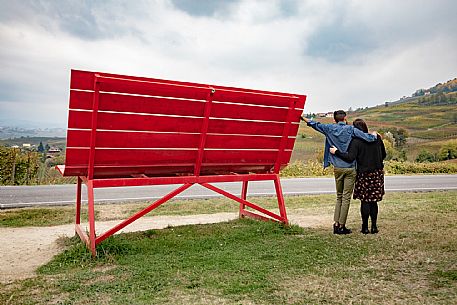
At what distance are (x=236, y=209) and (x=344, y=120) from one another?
3.52 meters

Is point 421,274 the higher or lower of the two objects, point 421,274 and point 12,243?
the higher

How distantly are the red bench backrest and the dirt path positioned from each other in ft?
3.49

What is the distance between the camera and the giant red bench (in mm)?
4980

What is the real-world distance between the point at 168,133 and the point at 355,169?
2.73 m

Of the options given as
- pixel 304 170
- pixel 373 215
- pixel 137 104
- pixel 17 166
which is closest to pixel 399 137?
pixel 304 170

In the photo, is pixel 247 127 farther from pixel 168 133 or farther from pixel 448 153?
pixel 448 153

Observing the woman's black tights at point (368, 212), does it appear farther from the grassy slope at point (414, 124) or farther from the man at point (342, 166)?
the grassy slope at point (414, 124)

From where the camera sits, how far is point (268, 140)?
640cm

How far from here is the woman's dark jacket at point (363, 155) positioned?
20.4 feet

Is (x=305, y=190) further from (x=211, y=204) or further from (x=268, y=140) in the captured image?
(x=268, y=140)

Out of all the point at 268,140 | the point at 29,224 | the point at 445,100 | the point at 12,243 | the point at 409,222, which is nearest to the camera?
the point at 12,243

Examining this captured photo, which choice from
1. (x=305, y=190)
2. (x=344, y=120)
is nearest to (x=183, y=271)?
(x=344, y=120)

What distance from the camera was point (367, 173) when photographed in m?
6.29

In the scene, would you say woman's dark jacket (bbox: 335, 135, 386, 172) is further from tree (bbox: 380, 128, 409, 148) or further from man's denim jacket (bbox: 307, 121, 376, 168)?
tree (bbox: 380, 128, 409, 148)
